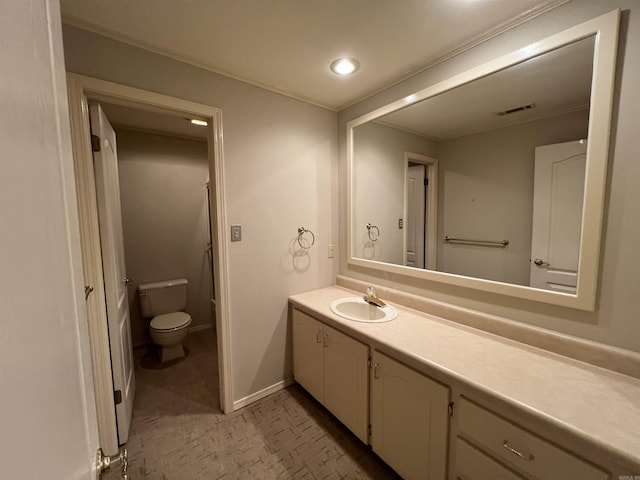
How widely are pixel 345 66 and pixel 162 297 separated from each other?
2.78m

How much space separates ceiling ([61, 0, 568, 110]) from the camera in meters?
1.24

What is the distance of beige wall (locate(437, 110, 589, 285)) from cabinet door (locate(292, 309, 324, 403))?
Result: 978 millimetres

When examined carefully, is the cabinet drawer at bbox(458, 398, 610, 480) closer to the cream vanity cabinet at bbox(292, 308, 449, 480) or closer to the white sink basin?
the cream vanity cabinet at bbox(292, 308, 449, 480)

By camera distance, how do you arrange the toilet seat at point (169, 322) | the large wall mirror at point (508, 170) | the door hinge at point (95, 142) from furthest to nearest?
1. the toilet seat at point (169, 322)
2. the door hinge at point (95, 142)
3. the large wall mirror at point (508, 170)

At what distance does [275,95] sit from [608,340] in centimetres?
235

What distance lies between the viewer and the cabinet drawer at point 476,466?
0.99m

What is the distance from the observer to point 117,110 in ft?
7.74

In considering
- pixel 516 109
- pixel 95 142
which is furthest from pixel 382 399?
pixel 95 142

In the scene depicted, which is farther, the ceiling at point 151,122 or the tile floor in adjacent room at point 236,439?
the ceiling at point 151,122

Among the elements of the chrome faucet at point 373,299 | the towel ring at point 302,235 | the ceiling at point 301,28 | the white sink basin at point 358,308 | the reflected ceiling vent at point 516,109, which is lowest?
the white sink basin at point 358,308

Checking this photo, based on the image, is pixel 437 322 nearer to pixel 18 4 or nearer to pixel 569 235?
pixel 569 235

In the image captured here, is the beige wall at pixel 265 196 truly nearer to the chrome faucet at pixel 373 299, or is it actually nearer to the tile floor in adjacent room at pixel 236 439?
the tile floor in adjacent room at pixel 236 439

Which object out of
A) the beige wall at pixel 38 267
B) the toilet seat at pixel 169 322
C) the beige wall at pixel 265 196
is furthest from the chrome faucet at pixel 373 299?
the toilet seat at pixel 169 322

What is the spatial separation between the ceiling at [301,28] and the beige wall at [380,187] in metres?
0.45
